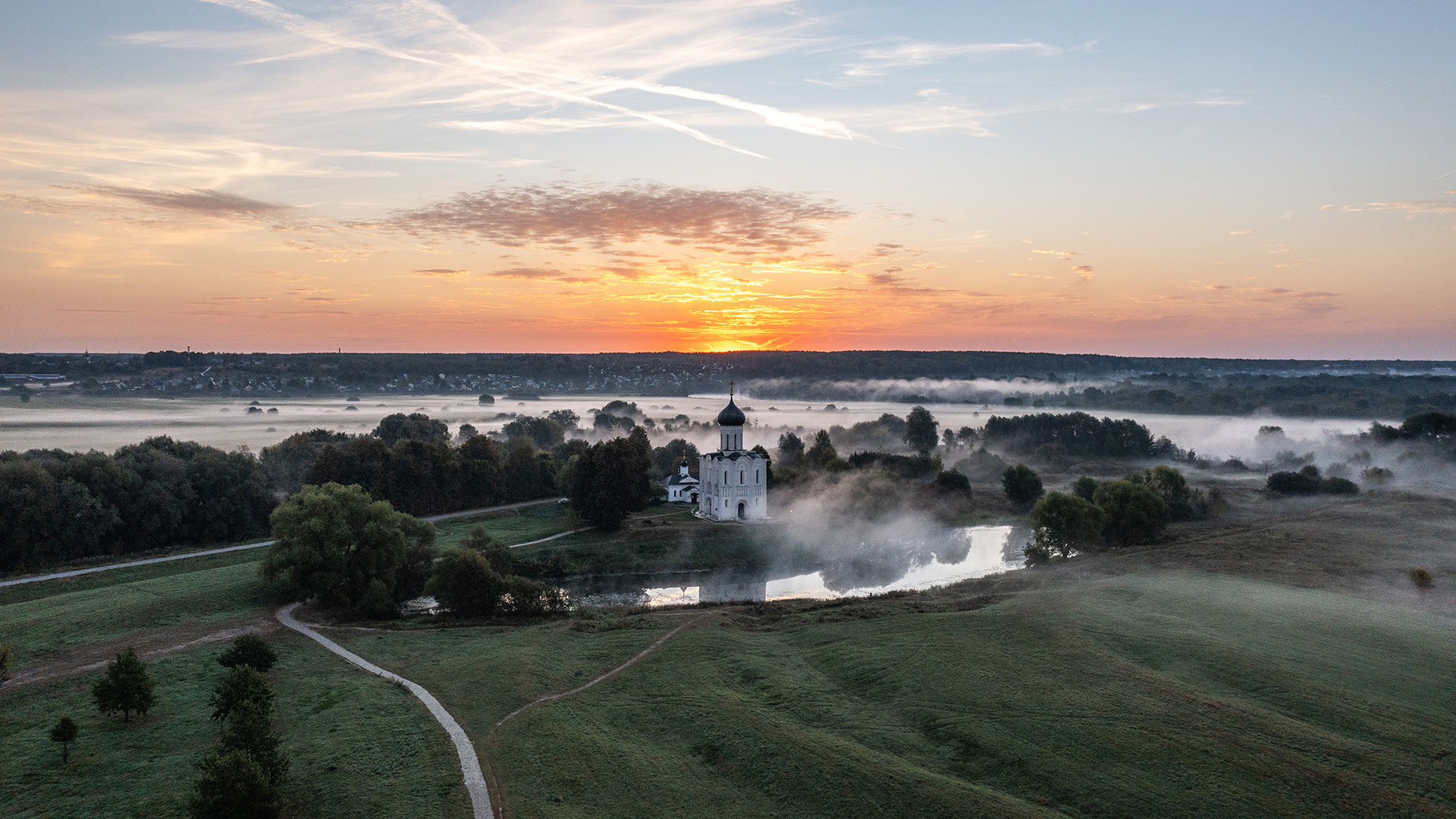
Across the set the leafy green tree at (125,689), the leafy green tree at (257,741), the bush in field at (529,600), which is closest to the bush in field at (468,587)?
the bush in field at (529,600)

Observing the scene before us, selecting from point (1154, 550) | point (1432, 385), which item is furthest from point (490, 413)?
A: point (1432, 385)

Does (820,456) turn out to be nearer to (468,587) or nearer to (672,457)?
(672,457)

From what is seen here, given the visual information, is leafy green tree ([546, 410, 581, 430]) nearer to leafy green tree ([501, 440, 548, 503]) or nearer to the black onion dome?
leafy green tree ([501, 440, 548, 503])

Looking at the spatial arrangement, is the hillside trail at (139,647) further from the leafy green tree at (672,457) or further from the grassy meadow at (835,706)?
the leafy green tree at (672,457)

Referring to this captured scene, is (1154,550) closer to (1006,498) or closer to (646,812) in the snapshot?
(1006,498)

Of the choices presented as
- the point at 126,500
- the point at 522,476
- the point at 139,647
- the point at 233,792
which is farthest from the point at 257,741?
the point at 522,476
